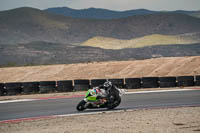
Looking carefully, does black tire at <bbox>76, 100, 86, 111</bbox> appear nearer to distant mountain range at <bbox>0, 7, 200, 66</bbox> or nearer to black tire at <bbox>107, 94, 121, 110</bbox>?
black tire at <bbox>107, 94, 121, 110</bbox>

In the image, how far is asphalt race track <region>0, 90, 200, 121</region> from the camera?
17.1 m

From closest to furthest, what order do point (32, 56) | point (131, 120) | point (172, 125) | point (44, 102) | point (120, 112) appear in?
point (172, 125) → point (131, 120) → point (120, 112) → point (44, 102) → point (32, 56)

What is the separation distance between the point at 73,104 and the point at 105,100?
9.27ft

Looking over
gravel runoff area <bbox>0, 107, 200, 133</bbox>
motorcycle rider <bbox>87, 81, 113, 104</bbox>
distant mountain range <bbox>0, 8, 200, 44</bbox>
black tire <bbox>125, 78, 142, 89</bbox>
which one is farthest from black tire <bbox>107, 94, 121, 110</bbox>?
distant mountain range <bbox>0, 8, 200, 44</bbox>

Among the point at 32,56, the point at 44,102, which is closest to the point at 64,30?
the point at 32,56

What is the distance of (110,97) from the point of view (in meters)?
16.7

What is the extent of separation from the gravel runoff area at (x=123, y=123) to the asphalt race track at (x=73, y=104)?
155cm

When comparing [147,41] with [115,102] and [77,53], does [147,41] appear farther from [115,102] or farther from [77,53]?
[115,102]

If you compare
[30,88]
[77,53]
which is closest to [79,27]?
[77,53]

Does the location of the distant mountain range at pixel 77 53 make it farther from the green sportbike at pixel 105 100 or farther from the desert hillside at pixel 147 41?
the green sportbike at pixel 105 100

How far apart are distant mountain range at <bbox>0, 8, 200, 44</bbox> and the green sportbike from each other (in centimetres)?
10784

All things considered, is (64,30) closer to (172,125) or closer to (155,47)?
(155,47)

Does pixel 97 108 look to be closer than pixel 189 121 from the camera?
No

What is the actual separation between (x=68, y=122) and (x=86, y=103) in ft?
8.48
